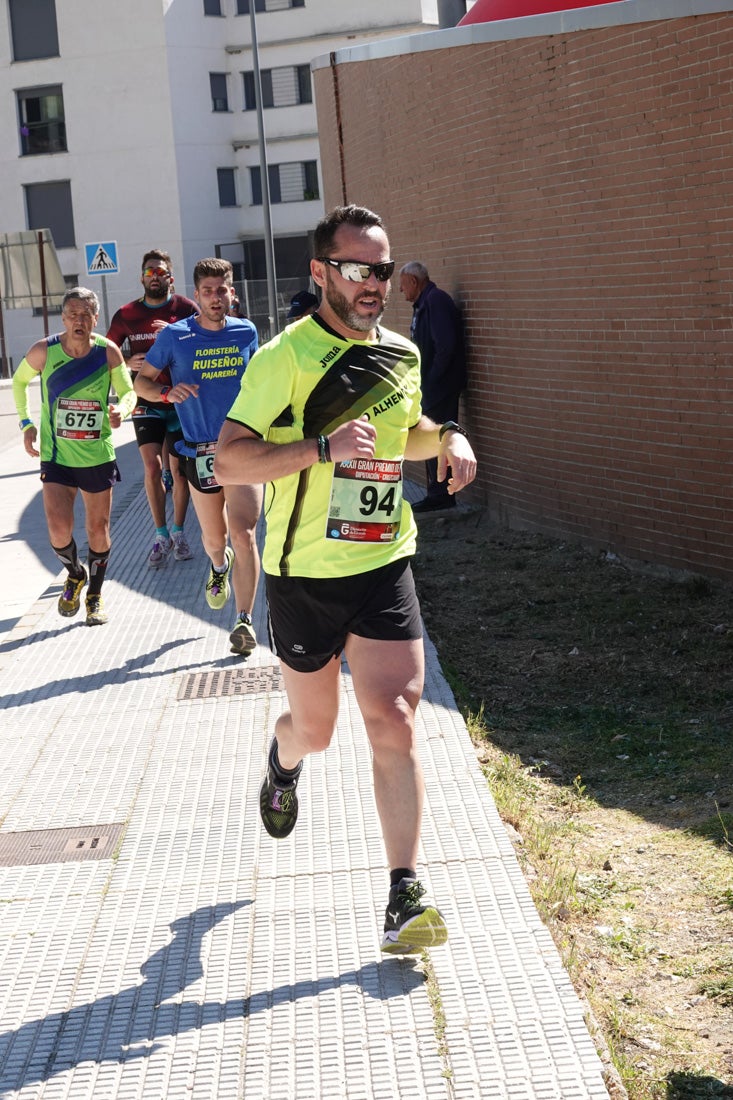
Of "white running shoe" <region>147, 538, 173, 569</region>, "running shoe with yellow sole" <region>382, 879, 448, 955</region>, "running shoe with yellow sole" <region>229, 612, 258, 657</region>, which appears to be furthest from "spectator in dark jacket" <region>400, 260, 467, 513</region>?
"running shoe with yellow sole" <region>382, 879, 448, 955</region>

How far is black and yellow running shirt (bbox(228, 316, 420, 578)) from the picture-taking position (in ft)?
13.8

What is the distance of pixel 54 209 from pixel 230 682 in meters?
47.1

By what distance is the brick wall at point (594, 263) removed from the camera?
8516 millimetres

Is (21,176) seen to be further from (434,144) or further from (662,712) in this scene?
(662,712)

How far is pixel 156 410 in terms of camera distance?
36.0ft

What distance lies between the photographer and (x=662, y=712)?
6898 mm

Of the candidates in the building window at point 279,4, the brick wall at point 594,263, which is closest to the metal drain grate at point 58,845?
the brick wall at point 594,263

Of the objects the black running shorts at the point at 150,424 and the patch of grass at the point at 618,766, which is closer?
the patch of grass at the point at 618,766

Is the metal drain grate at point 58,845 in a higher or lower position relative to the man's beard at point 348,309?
lower

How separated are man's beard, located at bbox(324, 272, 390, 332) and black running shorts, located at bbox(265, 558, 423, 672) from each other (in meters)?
0.72

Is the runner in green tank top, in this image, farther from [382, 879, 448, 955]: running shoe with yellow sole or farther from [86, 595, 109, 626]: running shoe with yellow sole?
[382, 879, 448, 955]: running shoe with yellow sole

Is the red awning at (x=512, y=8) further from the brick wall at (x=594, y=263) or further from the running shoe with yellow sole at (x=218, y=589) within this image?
the running shoe with yellow sole at (x=218, y=589)

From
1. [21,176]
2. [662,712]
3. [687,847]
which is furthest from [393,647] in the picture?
[21,176]

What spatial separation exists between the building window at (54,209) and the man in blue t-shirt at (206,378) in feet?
147
